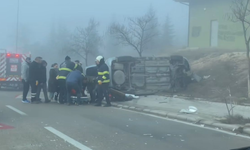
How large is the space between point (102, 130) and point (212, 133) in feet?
8.05

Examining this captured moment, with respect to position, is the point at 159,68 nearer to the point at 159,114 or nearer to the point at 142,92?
the point at 142,92

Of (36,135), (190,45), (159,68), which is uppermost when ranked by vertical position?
(190,45)

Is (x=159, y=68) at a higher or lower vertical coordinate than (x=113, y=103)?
higher

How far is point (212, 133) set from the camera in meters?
8.26

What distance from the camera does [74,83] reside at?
13.1 meters

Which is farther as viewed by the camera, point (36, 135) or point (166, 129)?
point (166, 129)

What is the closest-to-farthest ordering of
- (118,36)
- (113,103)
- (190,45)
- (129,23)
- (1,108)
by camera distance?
(1,108) < (113,103) < (118,36) < (129,23) < (190,45)

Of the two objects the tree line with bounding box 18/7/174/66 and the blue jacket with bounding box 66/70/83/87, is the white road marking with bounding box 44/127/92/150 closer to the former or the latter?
the blue jacket with bounding box 66/70/83/87

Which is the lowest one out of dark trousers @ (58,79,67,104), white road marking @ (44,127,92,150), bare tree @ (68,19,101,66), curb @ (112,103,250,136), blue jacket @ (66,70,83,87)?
white road marking @ (44,127,92,150)

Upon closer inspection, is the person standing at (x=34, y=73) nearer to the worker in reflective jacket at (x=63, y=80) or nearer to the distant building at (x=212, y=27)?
the worker in reflective jacket at (x=63, y=80)

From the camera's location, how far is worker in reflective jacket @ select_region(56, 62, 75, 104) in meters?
13.9

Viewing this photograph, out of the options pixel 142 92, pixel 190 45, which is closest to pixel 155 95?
pixel 142 92

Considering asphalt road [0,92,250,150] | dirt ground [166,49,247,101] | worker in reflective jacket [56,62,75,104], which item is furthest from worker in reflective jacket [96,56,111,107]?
dirt ground [166,49,247,101]

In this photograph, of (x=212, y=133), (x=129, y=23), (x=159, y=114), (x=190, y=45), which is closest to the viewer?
(x=212, y=133)
